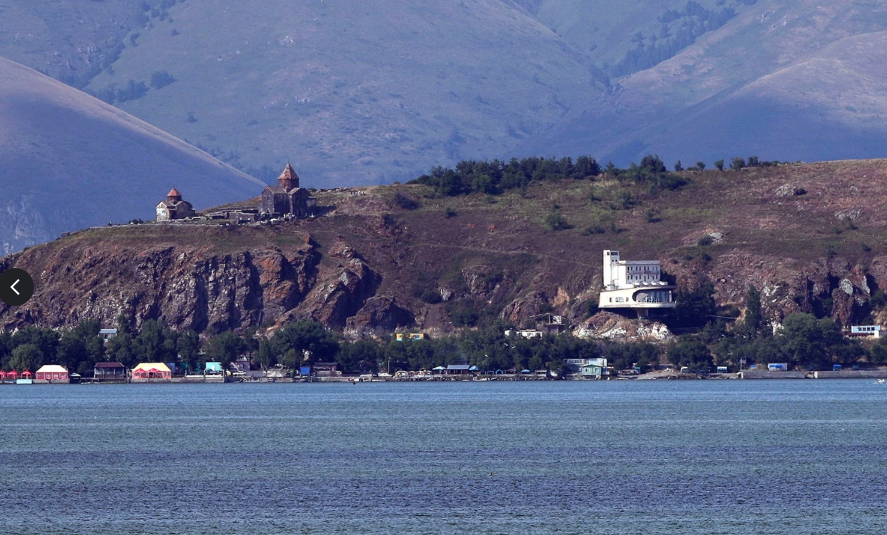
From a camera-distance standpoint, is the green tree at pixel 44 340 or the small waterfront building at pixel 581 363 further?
the small waterfront building at pixel 581 363

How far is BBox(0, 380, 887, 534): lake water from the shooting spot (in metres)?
66.4

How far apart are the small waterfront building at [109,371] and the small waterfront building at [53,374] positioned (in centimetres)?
347

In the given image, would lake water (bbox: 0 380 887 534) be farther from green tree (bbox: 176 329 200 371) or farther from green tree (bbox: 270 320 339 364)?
green tree (bbox: 176 329 200 371)

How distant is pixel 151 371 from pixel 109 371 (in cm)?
507

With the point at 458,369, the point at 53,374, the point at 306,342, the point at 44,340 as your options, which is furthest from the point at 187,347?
the point at 458,369

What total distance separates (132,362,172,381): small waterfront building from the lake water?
5134 centimetres

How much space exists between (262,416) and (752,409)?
123 ft

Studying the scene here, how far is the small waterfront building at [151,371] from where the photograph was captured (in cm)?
19750

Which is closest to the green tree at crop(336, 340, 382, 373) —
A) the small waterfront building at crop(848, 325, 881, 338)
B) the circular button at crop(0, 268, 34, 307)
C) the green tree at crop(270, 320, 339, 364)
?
the green tree at crop(270, 320, 339, 364)

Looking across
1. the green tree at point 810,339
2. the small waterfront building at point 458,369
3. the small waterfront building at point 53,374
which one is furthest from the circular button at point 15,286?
the small waterfront building at point 458,369

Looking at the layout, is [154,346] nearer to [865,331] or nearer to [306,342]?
[306,342]

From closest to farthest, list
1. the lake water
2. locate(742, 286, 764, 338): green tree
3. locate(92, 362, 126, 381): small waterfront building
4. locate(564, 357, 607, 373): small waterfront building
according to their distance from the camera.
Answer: the lake water, locate(742, 286, 764, 338): green tree, locate(564, 357, 607, 373): small waterfront building, locate(92, 362, 126, 381): small waterfront building

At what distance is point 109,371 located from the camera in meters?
198

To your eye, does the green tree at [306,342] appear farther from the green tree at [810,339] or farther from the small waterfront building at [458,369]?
the green tree at [810,339]
